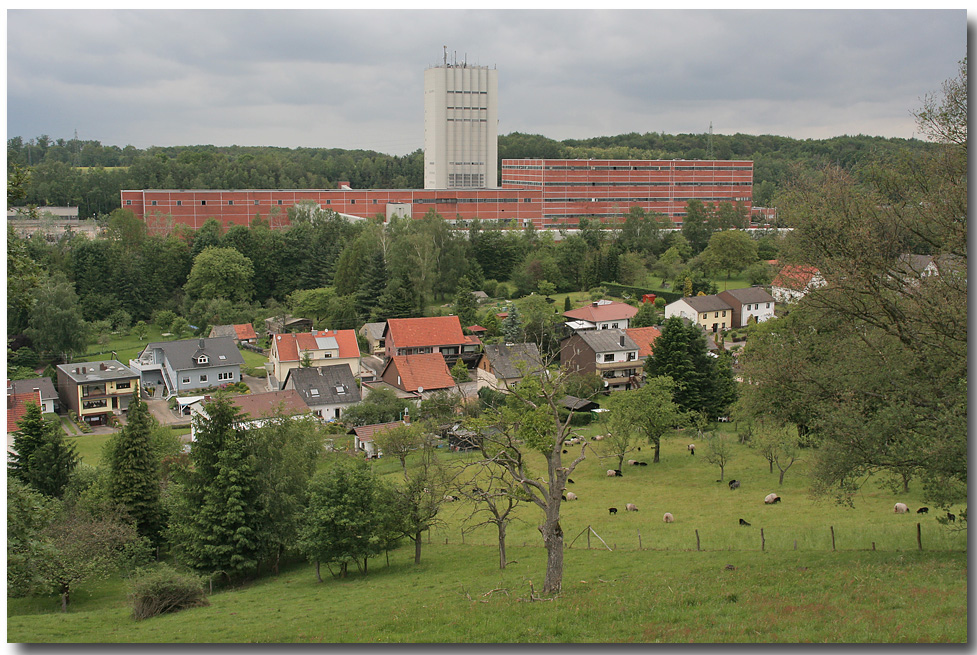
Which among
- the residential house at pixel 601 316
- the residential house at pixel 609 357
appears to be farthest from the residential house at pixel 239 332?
the residential house at pixel 609 357

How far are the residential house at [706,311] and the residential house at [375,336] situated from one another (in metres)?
16.7

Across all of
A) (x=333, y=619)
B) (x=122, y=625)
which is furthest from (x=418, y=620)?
(x=122, y=625)

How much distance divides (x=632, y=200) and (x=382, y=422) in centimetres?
4859

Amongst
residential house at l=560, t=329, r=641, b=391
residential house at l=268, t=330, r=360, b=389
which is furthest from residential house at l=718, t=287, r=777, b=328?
residential house at l=268, t=330, r=360, b=389

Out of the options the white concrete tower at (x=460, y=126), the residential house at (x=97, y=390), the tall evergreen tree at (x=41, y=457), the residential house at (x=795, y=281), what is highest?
the white concrete tower at (x=460, y=126)

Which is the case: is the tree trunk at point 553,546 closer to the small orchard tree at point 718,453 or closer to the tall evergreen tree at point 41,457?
the small orchard tree at point 718,453

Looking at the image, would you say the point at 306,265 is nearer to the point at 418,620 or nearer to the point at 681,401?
the point at 681,401

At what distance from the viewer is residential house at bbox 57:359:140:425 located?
35.8 meters

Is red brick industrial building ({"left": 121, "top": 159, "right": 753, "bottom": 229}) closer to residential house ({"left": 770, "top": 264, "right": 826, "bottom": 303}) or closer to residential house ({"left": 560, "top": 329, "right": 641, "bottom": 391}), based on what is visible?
residential house ({"left": 560, "top": 329, "right": 641, "bottom": 391})

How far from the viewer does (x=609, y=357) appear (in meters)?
39.1

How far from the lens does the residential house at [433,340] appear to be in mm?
41875

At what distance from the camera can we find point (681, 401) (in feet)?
99.8

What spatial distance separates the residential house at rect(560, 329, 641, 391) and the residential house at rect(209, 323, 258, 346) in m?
20.2

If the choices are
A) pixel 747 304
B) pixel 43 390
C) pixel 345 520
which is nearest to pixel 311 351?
pixel 43 390
